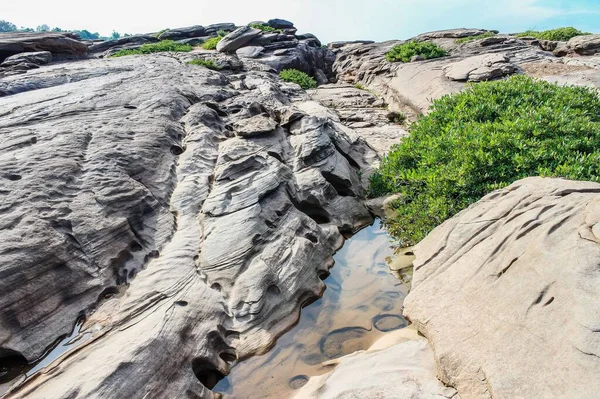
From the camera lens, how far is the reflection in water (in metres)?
5.79

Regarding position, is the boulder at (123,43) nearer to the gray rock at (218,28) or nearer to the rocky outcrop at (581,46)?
the gray rock at (218,28)

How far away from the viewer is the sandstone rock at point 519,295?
4266mm

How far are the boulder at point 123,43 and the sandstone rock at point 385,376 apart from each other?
Result: 126 feet

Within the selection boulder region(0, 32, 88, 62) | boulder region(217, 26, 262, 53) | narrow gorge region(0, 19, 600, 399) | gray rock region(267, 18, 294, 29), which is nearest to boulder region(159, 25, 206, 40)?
gray rock region(267, 18, 294, 29)

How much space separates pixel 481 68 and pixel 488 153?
11.7 m

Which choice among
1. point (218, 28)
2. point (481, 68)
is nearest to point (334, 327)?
point (481, 68)

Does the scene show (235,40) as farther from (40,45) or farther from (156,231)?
A: (156,231)

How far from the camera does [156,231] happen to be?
7.96m

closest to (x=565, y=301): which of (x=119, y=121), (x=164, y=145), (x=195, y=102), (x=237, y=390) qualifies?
(x=237, y=390)

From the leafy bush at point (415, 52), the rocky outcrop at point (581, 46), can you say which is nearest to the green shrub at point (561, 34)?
the rocky outcrop at point (581, 46)

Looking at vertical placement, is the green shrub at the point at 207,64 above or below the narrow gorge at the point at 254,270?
above

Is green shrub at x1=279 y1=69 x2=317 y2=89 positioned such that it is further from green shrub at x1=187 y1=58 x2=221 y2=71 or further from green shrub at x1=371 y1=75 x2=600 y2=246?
green shrub at x1=371 y1=75 x2=600 y2=246

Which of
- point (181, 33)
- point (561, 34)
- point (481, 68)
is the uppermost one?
point (181, 33)

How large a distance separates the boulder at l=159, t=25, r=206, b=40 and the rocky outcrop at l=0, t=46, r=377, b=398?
32.1 metres
